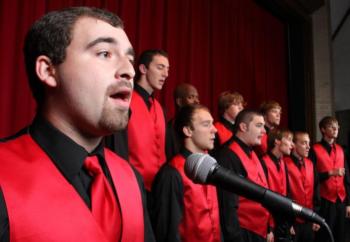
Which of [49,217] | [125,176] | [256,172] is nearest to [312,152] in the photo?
[256,172]

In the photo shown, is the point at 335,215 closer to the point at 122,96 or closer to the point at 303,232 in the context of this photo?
the point at 303,232

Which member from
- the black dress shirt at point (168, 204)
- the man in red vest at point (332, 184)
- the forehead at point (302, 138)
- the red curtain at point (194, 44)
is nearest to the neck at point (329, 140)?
the man in red vest at point (332, 184)

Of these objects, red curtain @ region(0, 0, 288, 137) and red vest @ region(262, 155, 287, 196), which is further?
red vest @ region(262, 155, 287, 196)

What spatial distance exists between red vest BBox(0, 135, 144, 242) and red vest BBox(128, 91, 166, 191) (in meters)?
1.34

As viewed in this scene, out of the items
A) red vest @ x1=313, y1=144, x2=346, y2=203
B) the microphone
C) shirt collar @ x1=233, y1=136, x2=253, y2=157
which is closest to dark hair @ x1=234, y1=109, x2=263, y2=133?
shirt collar @ x1=233, y1=136, x2=253, y2=157

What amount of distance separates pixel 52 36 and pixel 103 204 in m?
0.45

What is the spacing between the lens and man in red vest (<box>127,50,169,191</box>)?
2406 millimetres

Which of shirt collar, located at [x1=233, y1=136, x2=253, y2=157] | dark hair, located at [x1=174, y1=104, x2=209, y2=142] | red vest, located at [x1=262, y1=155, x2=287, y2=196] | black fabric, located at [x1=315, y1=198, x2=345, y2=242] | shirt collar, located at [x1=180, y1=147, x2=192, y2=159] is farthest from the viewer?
black fabric, located at [x1=315, y1=198, x2=345, y2=242]

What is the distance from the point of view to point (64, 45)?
103 centimetres

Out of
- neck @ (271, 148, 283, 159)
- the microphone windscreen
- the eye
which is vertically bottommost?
neck @ (271, 148, 283, 159)

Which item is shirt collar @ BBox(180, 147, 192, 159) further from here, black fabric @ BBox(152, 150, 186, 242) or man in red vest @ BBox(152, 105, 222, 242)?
black fabric @ BBox(152, 150, 186, 242)

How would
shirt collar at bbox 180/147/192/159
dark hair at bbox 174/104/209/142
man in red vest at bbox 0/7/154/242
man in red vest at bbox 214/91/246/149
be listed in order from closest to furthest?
man in red vest at bbox 0/7/154/242
shirt collar at bbox 180/147/192/159
dark hair at bbox 174/104/209/142
man in red vest at bbox 214/91/246/149

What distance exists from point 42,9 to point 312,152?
3.21 metres

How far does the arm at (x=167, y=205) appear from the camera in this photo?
2.02 meters
